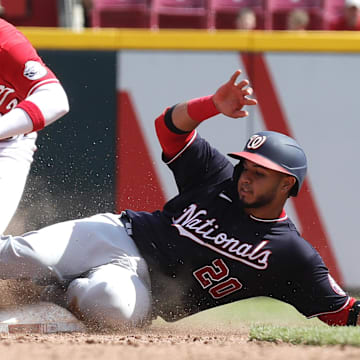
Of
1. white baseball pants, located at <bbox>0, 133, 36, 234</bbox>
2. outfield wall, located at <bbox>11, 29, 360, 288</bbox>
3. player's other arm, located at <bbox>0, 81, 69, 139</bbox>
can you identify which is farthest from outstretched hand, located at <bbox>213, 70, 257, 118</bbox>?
outfield wall, located at <bbox>11, 29, 360, 288</bbox>

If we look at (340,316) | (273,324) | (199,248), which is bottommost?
(273,324)

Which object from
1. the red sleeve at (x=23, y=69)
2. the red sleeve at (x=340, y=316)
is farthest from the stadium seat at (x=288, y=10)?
the red sleeve at (x=340, y=316)

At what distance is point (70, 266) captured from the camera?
3.57 meters

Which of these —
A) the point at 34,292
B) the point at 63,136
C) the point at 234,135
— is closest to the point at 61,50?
the point at 63,136

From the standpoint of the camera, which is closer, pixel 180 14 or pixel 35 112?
pixel 35 112

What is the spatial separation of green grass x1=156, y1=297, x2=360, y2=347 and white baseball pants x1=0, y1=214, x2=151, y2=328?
0.56 m

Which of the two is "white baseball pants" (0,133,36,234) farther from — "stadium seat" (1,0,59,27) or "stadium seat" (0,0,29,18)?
"stadium seat" (0,0,29,18)

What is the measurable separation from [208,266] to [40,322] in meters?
0.81

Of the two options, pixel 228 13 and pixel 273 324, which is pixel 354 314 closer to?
pixel 273 324

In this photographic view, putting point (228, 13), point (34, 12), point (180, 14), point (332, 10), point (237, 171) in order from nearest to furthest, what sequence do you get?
point (237, 171), point (34, 12), point (332, 10), point (228, 13), point (180, 14)

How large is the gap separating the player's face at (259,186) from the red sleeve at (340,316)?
22.0 inches

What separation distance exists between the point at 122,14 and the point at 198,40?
2091mm

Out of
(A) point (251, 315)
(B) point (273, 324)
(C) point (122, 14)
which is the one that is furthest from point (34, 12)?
(B) point (273, 324)

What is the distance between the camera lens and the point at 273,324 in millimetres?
3975
